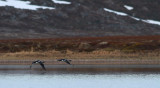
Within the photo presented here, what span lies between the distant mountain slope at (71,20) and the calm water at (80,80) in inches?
1907

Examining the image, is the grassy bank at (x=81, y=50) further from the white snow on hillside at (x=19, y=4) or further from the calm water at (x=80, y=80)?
the white snow on hillside at (x=19, y=4)

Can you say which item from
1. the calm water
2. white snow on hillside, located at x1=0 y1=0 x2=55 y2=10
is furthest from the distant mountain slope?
the calm water

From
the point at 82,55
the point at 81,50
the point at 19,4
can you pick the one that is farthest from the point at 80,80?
the point at 19,4

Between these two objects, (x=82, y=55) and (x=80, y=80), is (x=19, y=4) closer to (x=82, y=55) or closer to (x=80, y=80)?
(x=82, y=55)

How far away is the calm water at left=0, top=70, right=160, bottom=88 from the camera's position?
84.1 ft

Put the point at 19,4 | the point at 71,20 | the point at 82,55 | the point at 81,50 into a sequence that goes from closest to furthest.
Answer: the point at 82,55
the point at 81,50
the point at 71,20
the point at 19,4

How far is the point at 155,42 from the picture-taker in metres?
54.5

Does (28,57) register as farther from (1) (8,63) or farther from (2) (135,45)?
(2) (135,45)

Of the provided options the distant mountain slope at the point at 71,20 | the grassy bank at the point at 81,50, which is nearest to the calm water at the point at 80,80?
the grassy bank at the point at 81,50

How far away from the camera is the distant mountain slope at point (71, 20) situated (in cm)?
8331

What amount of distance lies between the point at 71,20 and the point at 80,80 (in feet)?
197

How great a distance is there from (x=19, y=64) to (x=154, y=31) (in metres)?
49.1

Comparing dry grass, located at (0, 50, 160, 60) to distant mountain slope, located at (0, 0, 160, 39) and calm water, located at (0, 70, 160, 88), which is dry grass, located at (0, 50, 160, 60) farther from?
distant mountain slope, located at (0, 0, 160, 39)

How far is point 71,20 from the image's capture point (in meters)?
87.7
